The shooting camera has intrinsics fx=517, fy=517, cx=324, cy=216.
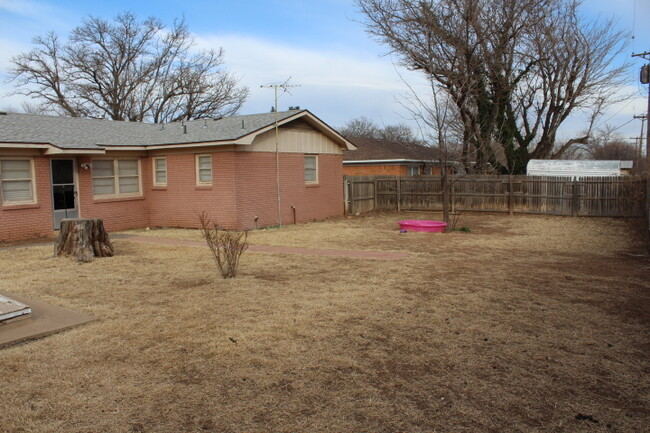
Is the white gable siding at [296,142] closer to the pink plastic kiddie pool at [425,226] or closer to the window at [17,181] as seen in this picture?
the pink plastic kiddie pool at [425,226]

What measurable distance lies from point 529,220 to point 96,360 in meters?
17.4

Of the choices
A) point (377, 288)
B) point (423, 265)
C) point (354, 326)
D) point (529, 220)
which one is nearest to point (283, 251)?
point (423, 265)

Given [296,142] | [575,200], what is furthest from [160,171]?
[575,200]

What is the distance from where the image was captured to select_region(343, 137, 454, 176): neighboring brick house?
32750mm

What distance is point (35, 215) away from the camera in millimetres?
14078

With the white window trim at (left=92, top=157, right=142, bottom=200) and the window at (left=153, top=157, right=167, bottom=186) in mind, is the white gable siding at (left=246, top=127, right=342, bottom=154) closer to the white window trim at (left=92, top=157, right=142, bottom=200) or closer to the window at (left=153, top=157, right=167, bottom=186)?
the window at (left=153, top=157, right=167, bottom=186)

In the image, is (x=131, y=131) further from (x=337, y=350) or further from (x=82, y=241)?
(x=337, y=350)

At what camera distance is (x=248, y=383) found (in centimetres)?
427

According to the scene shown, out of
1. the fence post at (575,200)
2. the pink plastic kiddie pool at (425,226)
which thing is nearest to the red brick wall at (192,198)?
the pink plastic kiddie pool at (425,226)

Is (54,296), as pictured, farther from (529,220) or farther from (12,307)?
(529,220)

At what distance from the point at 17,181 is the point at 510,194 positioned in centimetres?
1736

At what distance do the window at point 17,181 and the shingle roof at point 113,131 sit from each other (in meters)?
0.71

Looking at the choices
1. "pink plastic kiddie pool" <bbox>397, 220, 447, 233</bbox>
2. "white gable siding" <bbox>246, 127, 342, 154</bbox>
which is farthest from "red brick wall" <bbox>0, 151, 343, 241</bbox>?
"pink plastic kiddie pool" <bbox>397, 220, 447, 233</bbox>

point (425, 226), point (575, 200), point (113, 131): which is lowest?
point (425, 226)
